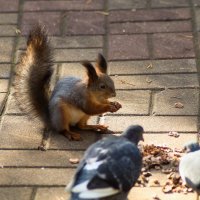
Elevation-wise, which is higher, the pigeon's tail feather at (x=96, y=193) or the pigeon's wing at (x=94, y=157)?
the pigeon's wing at (x=94, y=157)

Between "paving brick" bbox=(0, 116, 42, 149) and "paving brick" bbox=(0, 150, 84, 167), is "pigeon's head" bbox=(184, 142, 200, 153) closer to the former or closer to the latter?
"paving brick" bbox=(0, 150, 84, 167)

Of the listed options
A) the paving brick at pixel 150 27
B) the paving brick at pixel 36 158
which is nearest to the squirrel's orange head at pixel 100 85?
the paving brick at pixel 36 158

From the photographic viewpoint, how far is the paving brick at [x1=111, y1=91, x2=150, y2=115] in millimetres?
5656

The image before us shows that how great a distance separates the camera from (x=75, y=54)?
21.2 ft

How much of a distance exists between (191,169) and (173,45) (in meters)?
2.19

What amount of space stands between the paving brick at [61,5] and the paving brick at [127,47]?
0.64m

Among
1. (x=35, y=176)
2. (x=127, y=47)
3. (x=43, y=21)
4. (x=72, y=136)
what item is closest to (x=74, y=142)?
(x=72, y=136)

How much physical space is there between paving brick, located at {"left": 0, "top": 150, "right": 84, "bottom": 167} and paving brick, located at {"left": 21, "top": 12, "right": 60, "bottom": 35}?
1805mm

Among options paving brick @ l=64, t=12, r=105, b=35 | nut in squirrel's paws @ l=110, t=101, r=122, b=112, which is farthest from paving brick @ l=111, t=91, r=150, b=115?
paving brick @ l=64, t=12, r=105, b=35

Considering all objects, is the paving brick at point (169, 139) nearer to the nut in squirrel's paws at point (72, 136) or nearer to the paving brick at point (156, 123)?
the paving brick at point (156, 123)

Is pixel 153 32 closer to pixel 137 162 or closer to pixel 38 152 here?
Answer: pixel 38 152

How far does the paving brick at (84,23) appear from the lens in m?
6.79

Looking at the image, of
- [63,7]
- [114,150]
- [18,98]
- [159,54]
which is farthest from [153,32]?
[114,150]

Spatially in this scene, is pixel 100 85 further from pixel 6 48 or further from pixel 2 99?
pixel 6 48
